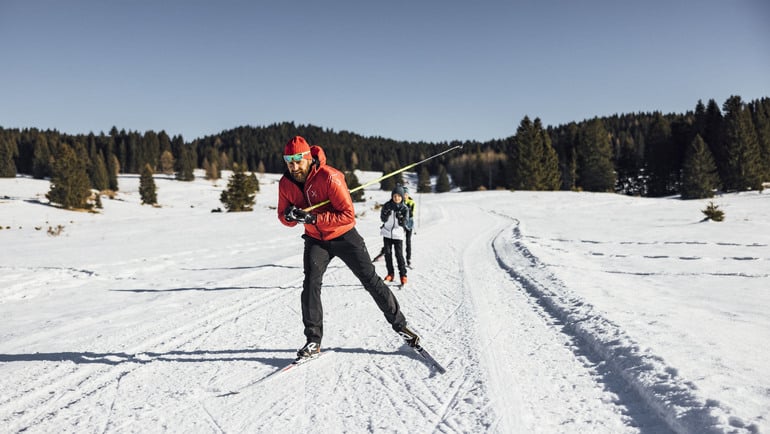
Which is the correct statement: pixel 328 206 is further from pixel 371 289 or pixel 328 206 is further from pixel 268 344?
pixel 268 344

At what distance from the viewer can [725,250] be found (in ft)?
37.4

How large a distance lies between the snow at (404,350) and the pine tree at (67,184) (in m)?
42.2

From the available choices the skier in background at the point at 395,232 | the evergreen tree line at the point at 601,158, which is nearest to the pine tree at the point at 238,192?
the evergreen tree line at the point at 601,158

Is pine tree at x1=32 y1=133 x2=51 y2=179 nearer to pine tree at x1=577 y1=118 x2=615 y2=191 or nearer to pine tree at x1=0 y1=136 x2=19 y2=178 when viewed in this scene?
pine tree at x1=0 y1=136 x2=19 y2=178

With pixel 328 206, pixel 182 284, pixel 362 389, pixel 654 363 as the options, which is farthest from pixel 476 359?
pixel 182 284

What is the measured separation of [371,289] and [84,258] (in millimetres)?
11137

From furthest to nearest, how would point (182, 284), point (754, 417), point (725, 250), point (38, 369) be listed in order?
point (725, 250), point (182, 284), point (38, 369), point (754, 417)

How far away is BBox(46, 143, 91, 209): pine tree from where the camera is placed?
44.1m

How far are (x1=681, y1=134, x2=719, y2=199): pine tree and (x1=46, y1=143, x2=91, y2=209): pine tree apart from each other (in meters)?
68.5

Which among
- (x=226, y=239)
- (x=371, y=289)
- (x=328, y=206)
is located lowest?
(x=226, y=239)

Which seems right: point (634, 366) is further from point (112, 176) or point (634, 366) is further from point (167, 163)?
point (167, 163)

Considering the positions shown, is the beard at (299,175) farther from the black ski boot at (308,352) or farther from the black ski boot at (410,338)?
the black ski boot at (410,338)

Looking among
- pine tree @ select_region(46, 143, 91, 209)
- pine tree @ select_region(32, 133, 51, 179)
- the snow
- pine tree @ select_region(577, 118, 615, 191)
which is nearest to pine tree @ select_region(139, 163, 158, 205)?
pine tree @ select_region(46, 143, 91, 209)

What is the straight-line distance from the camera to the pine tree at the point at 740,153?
50.1 m
